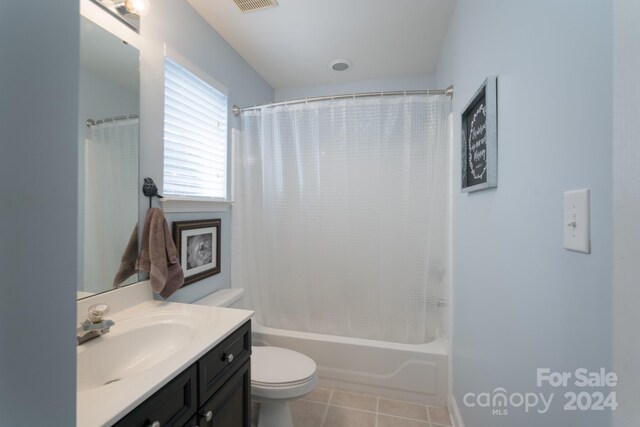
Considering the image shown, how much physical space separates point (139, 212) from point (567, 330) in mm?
1662

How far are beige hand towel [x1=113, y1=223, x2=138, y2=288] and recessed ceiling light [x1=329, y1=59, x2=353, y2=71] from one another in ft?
6.23

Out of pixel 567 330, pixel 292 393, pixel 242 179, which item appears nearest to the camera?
pixel 567 330

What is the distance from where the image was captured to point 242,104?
2.18m

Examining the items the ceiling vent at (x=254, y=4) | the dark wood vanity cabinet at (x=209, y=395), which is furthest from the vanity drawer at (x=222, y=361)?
the ceiling vent at (x=254, y=4)

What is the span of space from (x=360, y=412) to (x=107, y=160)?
79.4 inches

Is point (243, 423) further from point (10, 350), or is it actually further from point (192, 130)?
point (192, 130)

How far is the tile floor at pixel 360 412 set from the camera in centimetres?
163

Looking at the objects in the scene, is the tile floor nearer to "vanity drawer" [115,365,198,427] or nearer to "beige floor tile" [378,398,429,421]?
"beige floor tile" [378,398,429,421]

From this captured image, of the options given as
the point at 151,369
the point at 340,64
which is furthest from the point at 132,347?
the point at 340,64

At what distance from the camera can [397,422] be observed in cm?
163

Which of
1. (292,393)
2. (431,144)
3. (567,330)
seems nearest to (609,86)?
(567,330)

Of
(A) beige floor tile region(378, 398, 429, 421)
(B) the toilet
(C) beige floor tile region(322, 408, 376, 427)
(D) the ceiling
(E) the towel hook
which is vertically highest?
(D) the ceiling

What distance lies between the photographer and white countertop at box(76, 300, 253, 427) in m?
0.64

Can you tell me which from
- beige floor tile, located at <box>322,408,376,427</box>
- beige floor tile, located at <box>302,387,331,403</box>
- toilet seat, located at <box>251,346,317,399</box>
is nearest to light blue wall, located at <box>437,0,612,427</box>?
beige floor tile, located at <box>322,408,376,427</box>
